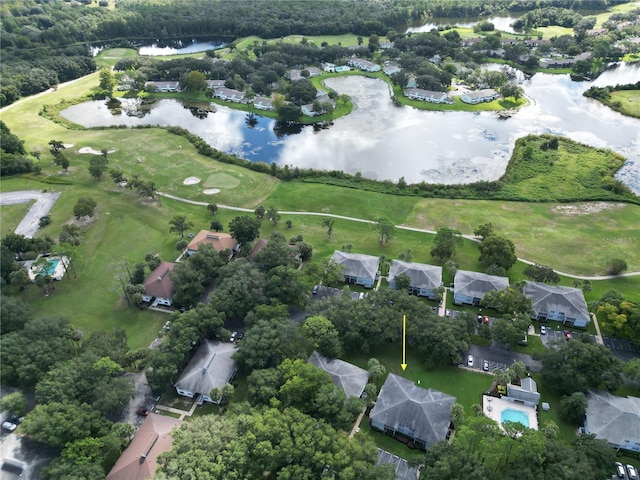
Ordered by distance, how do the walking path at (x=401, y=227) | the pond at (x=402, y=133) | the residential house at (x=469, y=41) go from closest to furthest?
the walking path at (x=401, y=227) < the pond at (x=402, y=133) < the residential house at (x=469, y=41)

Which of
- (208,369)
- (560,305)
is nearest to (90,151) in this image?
(208,369)

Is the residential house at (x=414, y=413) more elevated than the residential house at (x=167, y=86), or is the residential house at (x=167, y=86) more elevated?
the residential house at (x=167, y=86)

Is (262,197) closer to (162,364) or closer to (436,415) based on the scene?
(162,364)

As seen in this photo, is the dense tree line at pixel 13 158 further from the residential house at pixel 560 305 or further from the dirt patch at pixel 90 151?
the residential house at pixel 560 305

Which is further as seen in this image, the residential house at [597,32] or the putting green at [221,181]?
the residential house at [597,32]

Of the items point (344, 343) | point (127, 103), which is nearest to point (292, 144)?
point (127, 103)

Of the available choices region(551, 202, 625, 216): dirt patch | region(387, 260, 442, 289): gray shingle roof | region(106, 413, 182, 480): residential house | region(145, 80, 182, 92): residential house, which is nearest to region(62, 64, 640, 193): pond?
region(145, 80, 182, 92): residential house

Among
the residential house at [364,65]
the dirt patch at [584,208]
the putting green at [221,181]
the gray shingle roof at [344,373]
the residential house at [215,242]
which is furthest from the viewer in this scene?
the residential house at [364,65]

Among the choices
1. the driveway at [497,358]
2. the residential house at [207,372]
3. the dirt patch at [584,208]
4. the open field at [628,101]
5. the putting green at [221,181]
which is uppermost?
the open field at [628,101]

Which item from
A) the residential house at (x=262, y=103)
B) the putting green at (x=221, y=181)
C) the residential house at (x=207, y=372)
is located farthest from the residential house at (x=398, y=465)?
the residential house at (x=262, y=103)
